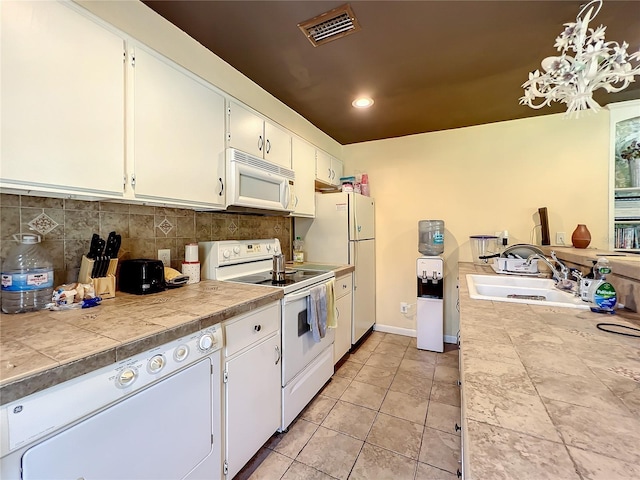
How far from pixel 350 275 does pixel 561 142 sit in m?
2.39

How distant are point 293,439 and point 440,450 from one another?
870mm

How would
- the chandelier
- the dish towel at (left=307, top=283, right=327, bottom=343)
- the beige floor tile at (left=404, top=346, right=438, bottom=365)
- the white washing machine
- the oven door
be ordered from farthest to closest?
the beige floor tile at (left=404, top=346, right=438, bottom=365) → the dish towel at (left=307, top=283, right=327, bottom=343) → the oven door → the chandelier → the white washing machine

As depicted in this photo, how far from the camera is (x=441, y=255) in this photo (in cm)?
307

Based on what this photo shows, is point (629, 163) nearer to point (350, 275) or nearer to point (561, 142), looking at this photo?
point (561, 142)

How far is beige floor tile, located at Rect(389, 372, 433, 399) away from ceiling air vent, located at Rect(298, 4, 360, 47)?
251cm

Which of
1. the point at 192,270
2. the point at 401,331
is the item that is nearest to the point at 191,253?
the point at 192,270

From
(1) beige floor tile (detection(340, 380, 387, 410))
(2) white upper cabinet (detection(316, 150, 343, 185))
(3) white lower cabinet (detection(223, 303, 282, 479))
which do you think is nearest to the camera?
(3) white lower cabinet (detection(223, 303, 282, 479))

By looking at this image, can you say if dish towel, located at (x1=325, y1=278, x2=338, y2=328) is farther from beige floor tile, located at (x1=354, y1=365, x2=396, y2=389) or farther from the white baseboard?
the white baseboard

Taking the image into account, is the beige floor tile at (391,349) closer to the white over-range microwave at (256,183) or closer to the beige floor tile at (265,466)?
the beige floor tile at (265,466)

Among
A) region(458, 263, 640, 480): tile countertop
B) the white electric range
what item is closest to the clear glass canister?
the white electric range

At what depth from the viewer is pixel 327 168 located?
10.2 ft

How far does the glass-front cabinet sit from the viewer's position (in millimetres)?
2381

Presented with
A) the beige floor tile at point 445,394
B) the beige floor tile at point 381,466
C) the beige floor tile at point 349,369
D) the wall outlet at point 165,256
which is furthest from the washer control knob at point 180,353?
the beige floor tile at point 445,394

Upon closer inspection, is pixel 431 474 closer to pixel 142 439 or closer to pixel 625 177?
pixel 142 439
